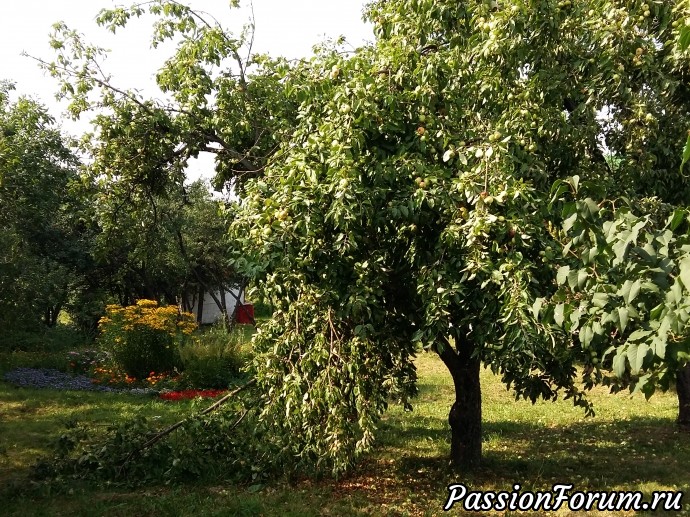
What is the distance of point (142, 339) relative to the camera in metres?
13.5

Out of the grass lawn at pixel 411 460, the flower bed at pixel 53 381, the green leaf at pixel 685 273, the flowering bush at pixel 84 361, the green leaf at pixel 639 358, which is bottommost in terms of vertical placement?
the grass lawn at pixel 411 460

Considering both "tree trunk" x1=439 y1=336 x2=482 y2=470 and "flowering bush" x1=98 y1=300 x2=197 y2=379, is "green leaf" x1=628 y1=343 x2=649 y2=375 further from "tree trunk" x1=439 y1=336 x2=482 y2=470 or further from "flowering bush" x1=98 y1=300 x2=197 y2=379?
"flowering bush" x1=98 y1=300 x2=197 y2=379

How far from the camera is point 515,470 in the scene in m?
7.20

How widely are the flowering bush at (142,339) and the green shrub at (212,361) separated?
47cm

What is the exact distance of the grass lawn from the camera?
19.5 feet

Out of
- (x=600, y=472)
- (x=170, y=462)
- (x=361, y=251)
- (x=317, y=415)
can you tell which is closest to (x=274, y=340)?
(x=317, y=415)

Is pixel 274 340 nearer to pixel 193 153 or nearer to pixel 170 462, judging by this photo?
pixel 170 462

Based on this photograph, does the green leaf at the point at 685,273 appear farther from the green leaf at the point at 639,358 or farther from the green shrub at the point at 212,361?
the green shrub at the point at 212,361

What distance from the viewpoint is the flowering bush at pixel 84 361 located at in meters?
14.5

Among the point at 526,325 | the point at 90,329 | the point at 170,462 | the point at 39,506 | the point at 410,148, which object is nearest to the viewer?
the point at 526,325

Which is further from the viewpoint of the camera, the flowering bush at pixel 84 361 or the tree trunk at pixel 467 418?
the flowering bush at pixel 84 361

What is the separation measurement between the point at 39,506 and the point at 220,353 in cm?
740

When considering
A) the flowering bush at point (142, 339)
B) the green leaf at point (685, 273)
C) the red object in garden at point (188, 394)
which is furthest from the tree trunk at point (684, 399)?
the flowering bush at point (142, 339)

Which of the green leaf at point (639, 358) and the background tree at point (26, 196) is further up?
the background tree at point (26, 196)
